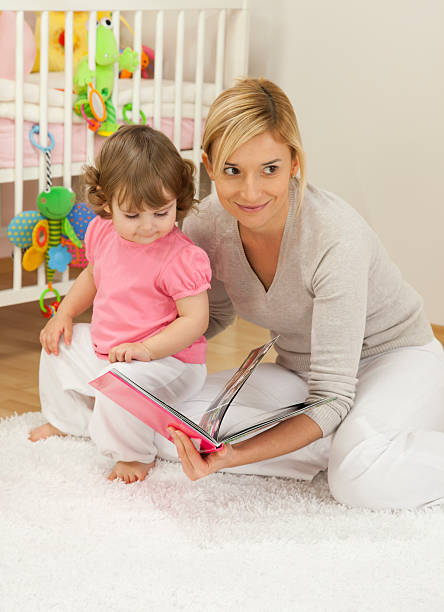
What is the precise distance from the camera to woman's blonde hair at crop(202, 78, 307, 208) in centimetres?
123

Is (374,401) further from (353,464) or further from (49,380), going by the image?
(49,380)

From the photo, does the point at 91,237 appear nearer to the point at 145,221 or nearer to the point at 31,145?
the point at 145,221

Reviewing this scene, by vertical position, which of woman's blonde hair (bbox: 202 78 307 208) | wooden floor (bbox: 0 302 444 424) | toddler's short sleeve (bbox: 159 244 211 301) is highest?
woman's blonde hair (bbox: 202 78 307 208)

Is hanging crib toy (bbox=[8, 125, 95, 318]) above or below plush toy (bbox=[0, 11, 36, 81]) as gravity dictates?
below

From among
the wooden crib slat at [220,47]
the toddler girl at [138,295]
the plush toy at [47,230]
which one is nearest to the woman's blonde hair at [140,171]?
the toddler girl at [138,295]

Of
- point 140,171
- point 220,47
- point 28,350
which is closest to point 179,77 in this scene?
point 220,47

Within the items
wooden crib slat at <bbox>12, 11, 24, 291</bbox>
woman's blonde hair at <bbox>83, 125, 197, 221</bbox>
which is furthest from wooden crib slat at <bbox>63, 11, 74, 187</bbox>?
woman's blonde hair at <bbox>83, 125, 197, 221</bbox>

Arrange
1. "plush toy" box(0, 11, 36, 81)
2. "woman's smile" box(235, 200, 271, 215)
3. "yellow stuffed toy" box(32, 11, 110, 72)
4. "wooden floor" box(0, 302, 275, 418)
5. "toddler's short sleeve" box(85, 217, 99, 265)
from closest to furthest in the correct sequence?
"woman's smile" box(235, 200, 271, 215)
"toddler's short sleeve" box(85, 217, 99, 265)
"wooden floor" box(0, 302, 275, 418)
"plush toy" box(0, 11, 36, 81)
"yellow stuffed toy" box(32, 11, 110, 72)

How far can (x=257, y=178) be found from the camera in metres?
1.26

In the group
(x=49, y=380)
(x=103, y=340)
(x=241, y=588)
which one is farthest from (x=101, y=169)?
(x=241, y=588)

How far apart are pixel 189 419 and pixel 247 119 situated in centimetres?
44

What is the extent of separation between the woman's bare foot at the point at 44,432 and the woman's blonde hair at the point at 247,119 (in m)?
0.60

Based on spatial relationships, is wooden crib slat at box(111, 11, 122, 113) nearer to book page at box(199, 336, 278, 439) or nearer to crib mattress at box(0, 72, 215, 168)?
crib mattress at box(0, 72, 215, 168)

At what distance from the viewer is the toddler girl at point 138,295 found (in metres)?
1.34
